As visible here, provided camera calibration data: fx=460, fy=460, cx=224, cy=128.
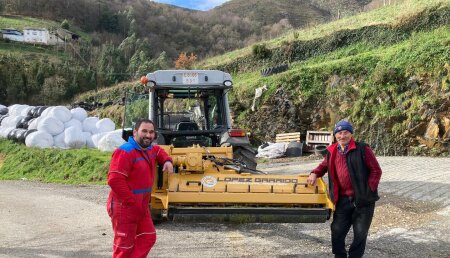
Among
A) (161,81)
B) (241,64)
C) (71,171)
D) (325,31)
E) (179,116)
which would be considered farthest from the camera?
(241,64)

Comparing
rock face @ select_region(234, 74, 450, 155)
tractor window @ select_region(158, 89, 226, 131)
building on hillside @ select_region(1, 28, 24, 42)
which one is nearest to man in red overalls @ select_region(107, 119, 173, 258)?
tractor window @ select_region(158, 89, 226, 131)

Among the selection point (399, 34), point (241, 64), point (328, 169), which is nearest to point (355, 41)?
point (399, 34)

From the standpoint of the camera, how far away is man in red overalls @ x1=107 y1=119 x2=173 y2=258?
4.11m

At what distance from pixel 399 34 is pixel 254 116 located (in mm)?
7124

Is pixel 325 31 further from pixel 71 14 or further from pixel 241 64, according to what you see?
pixel 71 14

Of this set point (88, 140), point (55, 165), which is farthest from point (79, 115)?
point (55, 165)

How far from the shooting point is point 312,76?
19.2 meters

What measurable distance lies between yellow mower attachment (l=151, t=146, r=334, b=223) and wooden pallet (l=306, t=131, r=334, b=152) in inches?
472

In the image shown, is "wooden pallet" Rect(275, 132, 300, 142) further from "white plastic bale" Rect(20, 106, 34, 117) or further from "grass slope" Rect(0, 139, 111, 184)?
"white plastic bale" Rect(20, 106, 34, 117)

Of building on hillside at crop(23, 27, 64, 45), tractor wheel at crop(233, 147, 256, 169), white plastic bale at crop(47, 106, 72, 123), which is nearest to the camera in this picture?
tractor wheel at crop(233, 147, 256, 169)

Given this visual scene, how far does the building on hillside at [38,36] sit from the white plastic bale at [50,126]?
198ft

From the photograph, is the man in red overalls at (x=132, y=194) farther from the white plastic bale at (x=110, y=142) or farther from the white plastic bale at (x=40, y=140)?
the white plastic bale at (x=40, y=140)

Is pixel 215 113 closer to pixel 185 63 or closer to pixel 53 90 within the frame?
pixel 185 63

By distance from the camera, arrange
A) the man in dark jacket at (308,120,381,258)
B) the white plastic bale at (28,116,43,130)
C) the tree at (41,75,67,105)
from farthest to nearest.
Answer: the tree at (41,75,67,105) → the white plastic bale at (28,116,43,130) → the man in dark jacket at (308,120,381,258)
